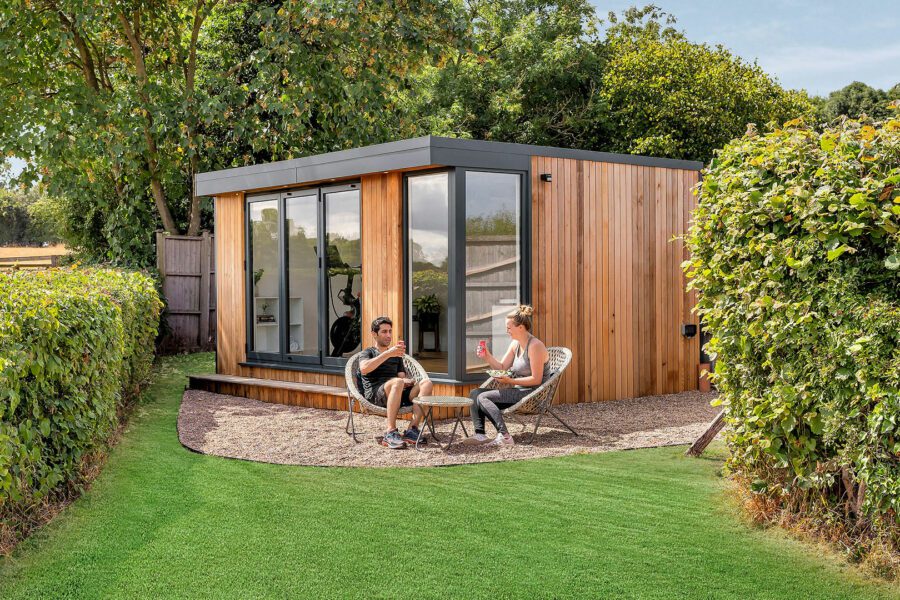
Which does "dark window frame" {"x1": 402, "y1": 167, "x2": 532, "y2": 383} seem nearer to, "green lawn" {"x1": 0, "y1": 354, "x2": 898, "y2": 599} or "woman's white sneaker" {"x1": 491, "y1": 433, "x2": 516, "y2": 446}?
"woman's white sneaker" {"x1": 491, "y1": 433, "x2": 516, "y2": 446}

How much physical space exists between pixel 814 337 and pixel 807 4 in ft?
115

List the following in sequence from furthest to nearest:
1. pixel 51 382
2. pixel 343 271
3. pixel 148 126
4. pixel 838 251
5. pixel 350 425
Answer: pixel 148 126 < pixel 343 271 < pixel 350 425 < pixel 51 382 < pixel 838 251

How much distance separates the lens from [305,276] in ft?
33.3

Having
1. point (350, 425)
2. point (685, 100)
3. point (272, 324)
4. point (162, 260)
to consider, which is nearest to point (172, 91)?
point (162, 260)

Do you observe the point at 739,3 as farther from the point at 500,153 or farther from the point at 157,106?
the point at 500,153

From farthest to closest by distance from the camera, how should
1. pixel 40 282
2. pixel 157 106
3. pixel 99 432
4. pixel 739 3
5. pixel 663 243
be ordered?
pixel 739 3 < pixel 157 106 < pixel 663 243 < pixel 40 282 < pixel 99 432

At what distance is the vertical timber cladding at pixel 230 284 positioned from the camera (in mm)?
10945

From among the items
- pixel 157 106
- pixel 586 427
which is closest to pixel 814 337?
pixel 586 427

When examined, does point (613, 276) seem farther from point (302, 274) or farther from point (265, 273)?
point (265, 273)

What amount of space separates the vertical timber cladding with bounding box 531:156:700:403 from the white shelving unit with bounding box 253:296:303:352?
3.05 metres

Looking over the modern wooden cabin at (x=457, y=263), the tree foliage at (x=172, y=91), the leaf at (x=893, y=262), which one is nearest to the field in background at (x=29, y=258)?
the tree foliage at (x=172, y=91)

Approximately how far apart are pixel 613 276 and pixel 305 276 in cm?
352

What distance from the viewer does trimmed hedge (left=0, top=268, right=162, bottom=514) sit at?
13.9 ft

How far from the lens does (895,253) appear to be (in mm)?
3816
